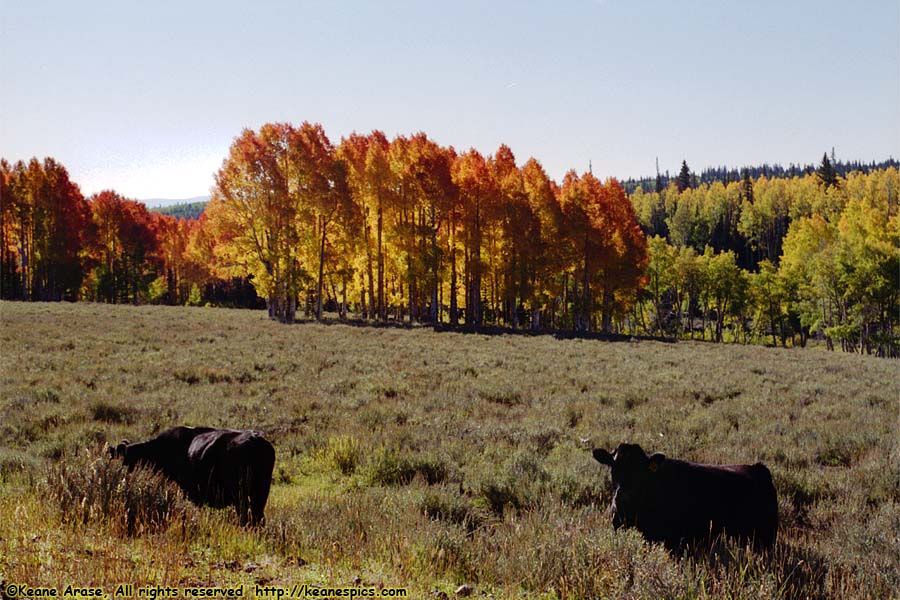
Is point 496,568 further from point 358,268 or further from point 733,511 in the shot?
point 358,268

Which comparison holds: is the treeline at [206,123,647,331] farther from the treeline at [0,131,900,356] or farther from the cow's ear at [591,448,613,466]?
the cow's ear at [591,448,613,466]

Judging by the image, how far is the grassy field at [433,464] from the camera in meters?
4.01

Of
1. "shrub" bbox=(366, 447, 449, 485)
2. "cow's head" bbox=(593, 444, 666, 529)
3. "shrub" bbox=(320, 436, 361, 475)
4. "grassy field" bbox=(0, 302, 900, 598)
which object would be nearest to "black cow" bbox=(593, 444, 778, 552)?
"cow's head" bbox=(593, 444, 666, 529)

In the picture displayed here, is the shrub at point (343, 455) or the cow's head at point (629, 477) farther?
the shrub at point (343, 455)

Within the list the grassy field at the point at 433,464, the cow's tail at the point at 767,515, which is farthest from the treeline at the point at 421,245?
the cow's tail at the point at 767,515

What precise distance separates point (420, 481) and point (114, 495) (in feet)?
11.6

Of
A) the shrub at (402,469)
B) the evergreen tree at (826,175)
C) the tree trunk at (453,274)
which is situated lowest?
the shrub at (402,469)

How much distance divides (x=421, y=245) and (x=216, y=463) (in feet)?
94.6

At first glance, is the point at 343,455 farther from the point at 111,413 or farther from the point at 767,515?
the point at 767,515

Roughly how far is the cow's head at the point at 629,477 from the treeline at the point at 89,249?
50924 mm

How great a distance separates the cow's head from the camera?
203 inches

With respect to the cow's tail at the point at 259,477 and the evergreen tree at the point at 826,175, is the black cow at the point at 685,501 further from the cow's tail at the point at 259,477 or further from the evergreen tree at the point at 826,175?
the evergreen tree at the point at 826,175

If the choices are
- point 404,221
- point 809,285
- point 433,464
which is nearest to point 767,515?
point 433,464

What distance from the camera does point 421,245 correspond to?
1337 inches
